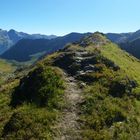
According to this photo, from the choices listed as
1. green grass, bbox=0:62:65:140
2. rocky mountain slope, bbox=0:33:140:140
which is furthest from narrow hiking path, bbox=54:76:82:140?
green grass, bbox=0:62:65:140

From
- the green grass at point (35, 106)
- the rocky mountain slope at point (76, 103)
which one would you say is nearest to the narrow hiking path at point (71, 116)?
the rocky mountain slope at point (76, 103)

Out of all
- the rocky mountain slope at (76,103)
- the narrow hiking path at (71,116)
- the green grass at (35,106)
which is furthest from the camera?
the rocky mountain slope at (76,103)

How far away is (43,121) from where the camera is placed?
1244 inches

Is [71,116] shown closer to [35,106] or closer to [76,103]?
[76,103]

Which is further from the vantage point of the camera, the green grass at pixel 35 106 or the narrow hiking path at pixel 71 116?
the narrow hiking path at pixel 71 116

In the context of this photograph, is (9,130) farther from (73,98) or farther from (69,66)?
(69,66)

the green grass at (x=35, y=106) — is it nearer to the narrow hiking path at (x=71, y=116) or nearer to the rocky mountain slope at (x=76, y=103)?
the rocky mountain slope at (x=76, y=103)

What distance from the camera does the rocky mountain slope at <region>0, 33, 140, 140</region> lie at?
30.9m

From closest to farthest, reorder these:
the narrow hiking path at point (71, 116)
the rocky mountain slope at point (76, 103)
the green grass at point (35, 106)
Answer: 1. the green grass at point (35, 106)
2. the narrow hiking path at point (71, 116)
3. the rocky mountain slope at point (76, 103)

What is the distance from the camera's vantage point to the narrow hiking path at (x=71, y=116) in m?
30.3

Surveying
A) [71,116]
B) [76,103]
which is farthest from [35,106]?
[76,103]

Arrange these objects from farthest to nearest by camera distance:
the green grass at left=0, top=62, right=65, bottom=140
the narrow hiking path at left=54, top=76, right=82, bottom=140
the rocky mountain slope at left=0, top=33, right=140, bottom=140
Answer: the rocky mountain slope at left=0, top=33, right=140, bottom=140, the narrow hiking path at left=54, top=76, right=82, bottom=140, the green grass at left=0, top=62, right=65, bottom=140

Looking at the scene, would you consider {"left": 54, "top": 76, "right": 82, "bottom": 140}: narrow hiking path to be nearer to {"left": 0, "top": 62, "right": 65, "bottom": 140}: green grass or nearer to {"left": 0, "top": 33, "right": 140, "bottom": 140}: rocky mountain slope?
{"left": 0, "top": 33, "right": 140, "bottom": 140}: rocky mountain slope

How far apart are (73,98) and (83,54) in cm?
1713
